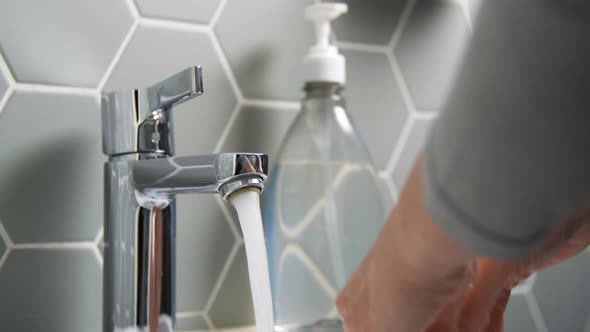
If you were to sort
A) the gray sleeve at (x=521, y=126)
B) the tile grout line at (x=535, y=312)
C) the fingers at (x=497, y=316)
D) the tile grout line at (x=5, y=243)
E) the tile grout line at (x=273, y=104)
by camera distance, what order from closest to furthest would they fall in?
the gray sleeve at (x=521, y=126), the fingers at (x=497, y=316), the tile grout line at (x=5, y=243), the tile grout line at (x=273, y=104), the tile grout line at (x=535, y=312)

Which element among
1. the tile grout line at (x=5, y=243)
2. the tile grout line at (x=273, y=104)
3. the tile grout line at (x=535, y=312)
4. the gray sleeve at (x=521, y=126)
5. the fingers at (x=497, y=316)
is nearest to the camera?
the gray sleeve at (x=521, y=126)

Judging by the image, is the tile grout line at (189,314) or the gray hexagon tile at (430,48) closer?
the tile grout line at (189,314)

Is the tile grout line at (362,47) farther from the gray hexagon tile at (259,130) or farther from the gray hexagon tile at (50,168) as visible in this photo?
the gray hexagon tile at (50,168)

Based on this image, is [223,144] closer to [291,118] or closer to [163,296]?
[291,118]

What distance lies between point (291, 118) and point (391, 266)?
1.07 ft

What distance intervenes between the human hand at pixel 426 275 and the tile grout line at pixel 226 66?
0.28 m

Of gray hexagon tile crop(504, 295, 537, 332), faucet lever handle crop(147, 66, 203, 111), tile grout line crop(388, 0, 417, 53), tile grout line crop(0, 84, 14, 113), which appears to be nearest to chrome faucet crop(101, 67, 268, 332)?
faucet lever handle crop(147, 66, 203, 111)

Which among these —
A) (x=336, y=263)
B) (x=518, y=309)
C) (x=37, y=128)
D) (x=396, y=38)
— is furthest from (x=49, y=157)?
(x=518, y=309)

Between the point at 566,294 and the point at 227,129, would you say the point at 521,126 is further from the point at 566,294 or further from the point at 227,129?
the point at 566,294

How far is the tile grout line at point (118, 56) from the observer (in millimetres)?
524

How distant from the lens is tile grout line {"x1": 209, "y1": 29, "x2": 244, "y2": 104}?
574mm

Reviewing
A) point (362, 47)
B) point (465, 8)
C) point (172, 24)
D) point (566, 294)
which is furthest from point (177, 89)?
point (566, 294)

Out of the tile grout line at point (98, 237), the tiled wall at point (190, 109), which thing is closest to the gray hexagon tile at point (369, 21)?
the tiled wall at point (190, 109)

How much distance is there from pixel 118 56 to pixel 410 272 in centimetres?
35
